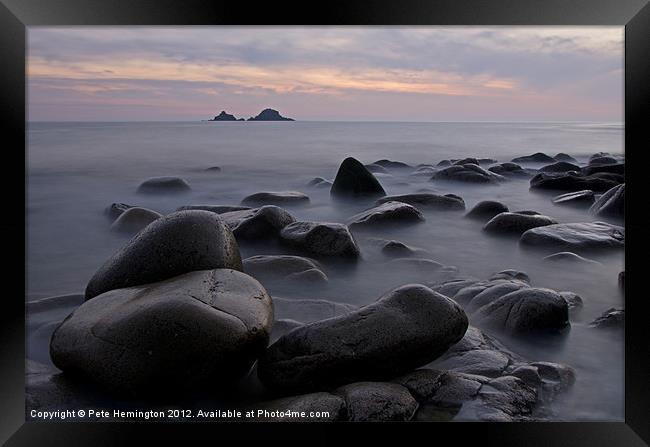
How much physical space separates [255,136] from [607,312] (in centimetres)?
284

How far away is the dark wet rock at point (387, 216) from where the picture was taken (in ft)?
15.9

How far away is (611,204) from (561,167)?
91 centimetres

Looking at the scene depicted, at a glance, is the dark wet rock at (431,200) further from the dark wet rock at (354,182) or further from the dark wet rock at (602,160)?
the dark wet rock at (602,160)

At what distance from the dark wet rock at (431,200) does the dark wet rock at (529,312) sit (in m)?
1.36

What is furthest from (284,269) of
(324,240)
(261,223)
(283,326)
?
(283,326)

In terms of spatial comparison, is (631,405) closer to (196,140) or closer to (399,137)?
(399,137)

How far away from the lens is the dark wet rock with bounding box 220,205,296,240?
15.1 ft

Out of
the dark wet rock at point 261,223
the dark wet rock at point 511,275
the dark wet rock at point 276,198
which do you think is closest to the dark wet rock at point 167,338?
the dark wet rock at point 261,223

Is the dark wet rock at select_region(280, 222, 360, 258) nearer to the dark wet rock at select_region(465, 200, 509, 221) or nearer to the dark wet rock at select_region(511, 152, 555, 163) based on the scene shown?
the dark wet rock at select_region(465, 200, 509, 221)

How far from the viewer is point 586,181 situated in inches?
185

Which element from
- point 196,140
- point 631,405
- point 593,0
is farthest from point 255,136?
point 631,405

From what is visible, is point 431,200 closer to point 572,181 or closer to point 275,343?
point 572,181

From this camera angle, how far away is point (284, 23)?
3180mm

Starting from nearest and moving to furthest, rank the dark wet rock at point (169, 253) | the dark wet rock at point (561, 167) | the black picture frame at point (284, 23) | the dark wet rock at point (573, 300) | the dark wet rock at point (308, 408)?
the dark wet rock at point (308, 408) → the black picture frame at point (284, 23) → the dark wet rock at point (169, 253) → the dark wet rock at point (573, 300) → the dark wet rock at point (561, 167)
